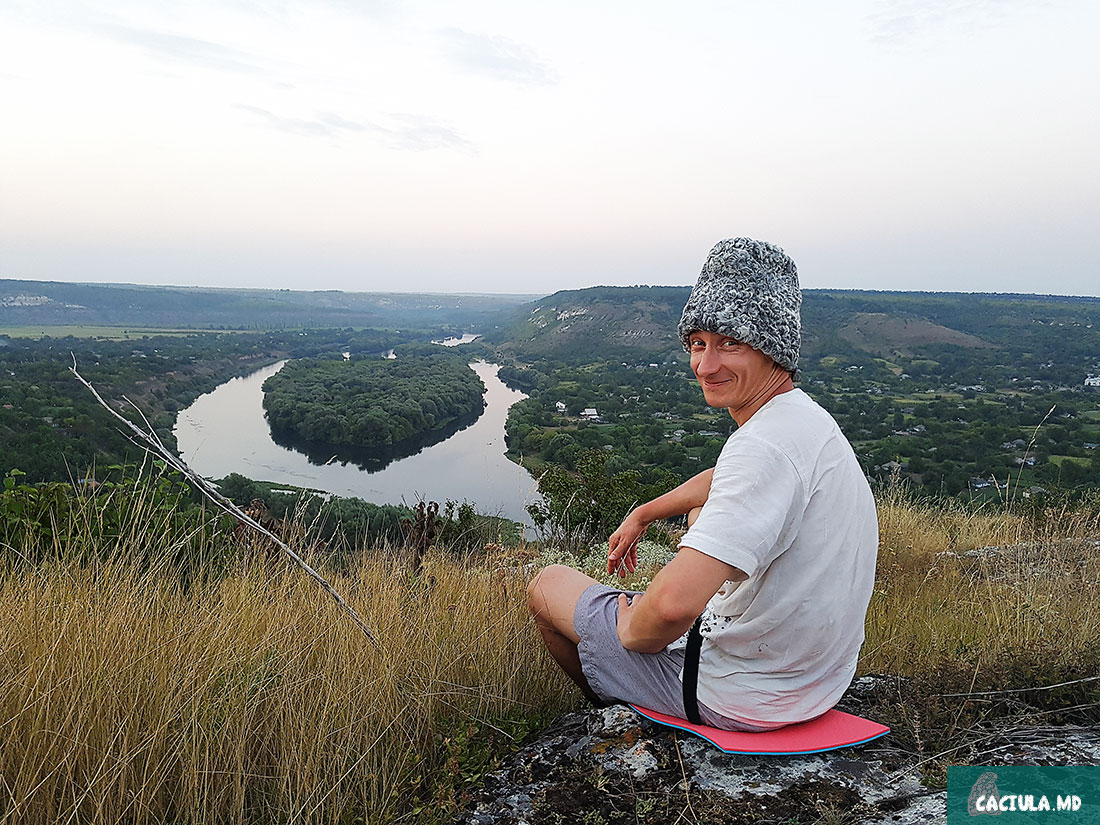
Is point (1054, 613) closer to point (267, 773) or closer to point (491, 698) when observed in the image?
point (491, 698)

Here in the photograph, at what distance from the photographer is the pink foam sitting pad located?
1.69 m

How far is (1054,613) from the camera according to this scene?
9.27ft

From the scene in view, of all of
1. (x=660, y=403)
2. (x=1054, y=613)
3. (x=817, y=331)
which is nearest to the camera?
(x=1054, y=613)

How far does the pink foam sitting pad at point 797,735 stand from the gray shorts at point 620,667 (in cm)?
4

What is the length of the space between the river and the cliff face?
14751 millimetres

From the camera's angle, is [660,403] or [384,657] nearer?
[384,657]

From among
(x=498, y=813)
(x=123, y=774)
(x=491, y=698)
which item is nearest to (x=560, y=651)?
(x=491, y=698)

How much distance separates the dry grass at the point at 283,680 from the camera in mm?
1673

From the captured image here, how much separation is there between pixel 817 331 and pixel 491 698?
85761mm

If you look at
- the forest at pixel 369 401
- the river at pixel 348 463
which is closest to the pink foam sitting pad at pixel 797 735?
the river at pixel 348 463

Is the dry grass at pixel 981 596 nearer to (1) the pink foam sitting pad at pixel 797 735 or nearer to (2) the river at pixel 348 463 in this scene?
(1) the pink foam sitting pad at pixel 797 735

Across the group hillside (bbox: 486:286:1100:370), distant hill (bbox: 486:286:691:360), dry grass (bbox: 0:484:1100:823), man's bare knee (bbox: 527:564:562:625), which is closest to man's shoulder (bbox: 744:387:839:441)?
man's bare knee (bbox: 527:564:562:625)

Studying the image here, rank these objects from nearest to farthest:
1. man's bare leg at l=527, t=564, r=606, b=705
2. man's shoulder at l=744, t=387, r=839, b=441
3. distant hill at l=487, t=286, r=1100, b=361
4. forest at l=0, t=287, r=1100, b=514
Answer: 1. man's shoulder at l=744, t=387, r=839, b=441
2. man's bare leg at l=527, t=564, r=606, b=705
3. forest at l=0, t=287, r=1100, b=514
4. distant hill at l=487, t=286, r=1100, b=361

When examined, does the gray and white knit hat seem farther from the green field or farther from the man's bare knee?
the green field
